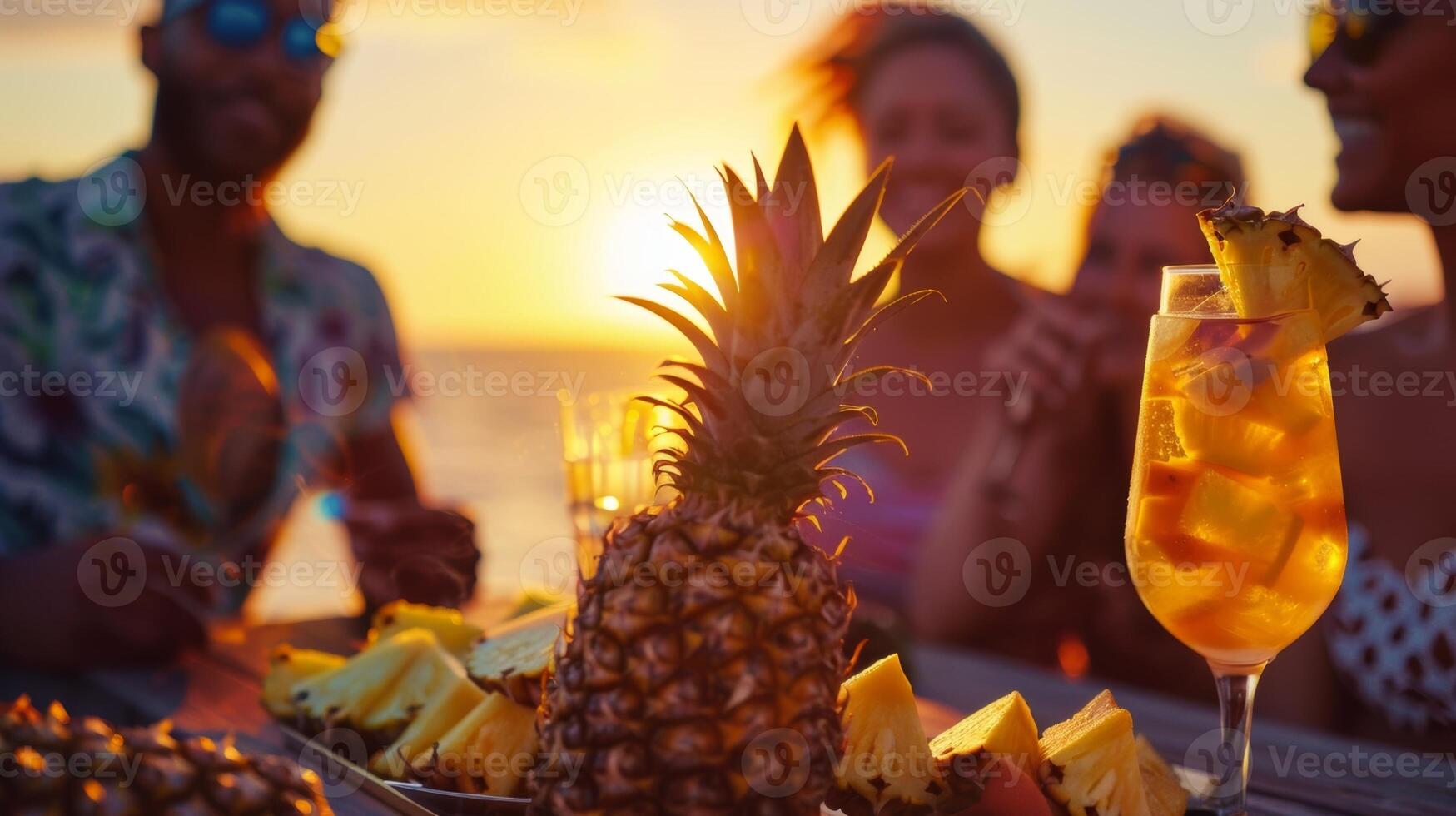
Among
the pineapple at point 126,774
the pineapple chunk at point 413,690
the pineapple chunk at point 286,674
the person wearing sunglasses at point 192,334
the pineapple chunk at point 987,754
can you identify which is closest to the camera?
the pineapple at point 126,774

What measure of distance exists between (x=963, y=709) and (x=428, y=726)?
135 centimetres

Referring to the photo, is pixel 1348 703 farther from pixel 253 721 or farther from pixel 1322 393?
pixel 253 721

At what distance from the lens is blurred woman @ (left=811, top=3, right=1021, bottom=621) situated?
5832 millimetres

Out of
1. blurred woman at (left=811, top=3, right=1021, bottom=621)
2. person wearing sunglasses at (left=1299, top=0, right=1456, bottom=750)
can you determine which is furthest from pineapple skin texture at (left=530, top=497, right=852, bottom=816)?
blurred woman at (left=811, top=3, right=1021, bottom=621)

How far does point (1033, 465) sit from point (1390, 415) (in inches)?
54.3

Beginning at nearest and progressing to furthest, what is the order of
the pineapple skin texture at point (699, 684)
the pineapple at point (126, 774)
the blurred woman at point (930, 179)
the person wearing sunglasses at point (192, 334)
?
the pineapple at point (126, 774), the pineapple skin texture at point (699, 684), the person wearing sunglasses at point (192, 334), the blurred woman at point (930, 179)

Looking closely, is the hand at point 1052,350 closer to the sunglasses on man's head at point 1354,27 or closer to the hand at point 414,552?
the sunglasses on man's head at point 1354,27

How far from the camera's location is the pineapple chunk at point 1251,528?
1.82 m

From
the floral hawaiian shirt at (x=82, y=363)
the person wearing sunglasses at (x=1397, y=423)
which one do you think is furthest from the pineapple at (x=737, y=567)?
the floral hawaiian shirt at (x=82, y=363)

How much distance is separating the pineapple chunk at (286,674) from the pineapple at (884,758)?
114 centimetres

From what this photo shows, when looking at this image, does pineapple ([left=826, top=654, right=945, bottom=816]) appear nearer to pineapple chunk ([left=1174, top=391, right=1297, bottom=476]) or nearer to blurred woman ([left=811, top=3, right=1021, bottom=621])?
pineapple chunk ([left=1174, top=391, right=1297, bottom=476])

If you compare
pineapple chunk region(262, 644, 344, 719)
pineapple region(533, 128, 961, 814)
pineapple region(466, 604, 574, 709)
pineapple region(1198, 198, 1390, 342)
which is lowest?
pineapple chunk region(262, 644, 344, 719)

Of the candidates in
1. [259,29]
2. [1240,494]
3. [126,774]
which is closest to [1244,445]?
[1240,494]

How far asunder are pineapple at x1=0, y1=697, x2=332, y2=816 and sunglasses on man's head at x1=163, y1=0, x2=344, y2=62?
11.7ft
